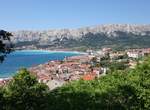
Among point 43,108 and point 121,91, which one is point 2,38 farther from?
point 121,91

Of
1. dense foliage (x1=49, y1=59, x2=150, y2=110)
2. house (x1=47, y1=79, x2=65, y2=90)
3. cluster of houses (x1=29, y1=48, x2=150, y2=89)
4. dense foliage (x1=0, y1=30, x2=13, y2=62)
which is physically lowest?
cluster of houses (x1=29, y1=48, x2=150, y2=89)

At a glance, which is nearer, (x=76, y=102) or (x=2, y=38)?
(x=2, y=38)

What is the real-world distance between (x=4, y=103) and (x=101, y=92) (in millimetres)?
6970

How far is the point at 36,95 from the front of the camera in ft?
89.0

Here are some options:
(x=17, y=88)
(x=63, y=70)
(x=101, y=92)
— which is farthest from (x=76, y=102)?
(x=63, y=70)

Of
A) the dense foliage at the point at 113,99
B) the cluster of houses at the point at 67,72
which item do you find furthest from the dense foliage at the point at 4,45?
the cluster of houses at the point at 67,72

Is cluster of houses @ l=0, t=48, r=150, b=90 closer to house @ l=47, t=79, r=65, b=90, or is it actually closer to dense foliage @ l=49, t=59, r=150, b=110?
house @ l=47, t=79, r=65, b=90

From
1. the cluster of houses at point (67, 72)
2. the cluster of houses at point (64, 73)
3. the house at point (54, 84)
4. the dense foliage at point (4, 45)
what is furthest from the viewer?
the cluster of houses at point (67, 72)

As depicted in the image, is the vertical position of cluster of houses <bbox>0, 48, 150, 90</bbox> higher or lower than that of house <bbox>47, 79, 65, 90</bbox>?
lower

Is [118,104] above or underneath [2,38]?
underneath

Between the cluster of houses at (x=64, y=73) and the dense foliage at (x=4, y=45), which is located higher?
the dense foliage at (x=4, y=45)

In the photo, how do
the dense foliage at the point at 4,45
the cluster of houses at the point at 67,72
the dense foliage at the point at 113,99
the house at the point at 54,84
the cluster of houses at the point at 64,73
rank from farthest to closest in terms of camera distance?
the cluster of houses at the point at 67,72, the cluster of houses at the point at 64,73, the house at the point at 54,84, the dense foliage at the point at 113,99, the dense foliage at the point at 4,45

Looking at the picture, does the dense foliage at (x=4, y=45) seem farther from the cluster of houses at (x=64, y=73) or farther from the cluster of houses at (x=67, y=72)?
the cluster of houses at (x=64, y=73)

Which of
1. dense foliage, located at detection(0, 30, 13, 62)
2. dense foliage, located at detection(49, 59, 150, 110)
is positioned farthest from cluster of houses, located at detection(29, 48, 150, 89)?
dense foliage, located at detection(0, 30, 13, 62)
